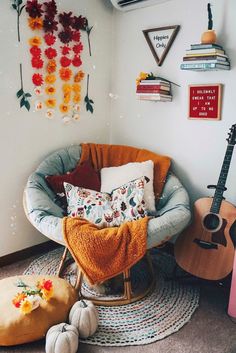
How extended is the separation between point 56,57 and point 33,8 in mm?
368

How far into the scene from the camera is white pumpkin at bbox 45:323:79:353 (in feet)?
5.38

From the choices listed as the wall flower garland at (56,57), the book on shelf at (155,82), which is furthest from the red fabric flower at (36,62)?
the book on shelf at (155,82)

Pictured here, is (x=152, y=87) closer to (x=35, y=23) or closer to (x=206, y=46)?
(x=206, y=46)

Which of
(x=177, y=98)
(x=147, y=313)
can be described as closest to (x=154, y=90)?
(x=177, y=98)

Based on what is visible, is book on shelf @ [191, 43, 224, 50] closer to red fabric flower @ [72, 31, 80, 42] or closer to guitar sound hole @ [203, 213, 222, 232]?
red fabric flower @ [72, 31, 80, 42]

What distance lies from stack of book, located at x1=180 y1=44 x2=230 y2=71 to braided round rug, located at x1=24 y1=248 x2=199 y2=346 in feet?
4.73

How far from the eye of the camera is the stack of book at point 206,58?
218 centimetres

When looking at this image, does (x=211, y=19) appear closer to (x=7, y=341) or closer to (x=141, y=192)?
(x=141, y=192)

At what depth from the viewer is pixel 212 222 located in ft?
7.48

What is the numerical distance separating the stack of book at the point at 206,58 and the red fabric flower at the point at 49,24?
1.00m

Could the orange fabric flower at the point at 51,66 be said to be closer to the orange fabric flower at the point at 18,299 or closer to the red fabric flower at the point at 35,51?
the red fabric flower at the point at 35,51

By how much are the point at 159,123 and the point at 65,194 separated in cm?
94

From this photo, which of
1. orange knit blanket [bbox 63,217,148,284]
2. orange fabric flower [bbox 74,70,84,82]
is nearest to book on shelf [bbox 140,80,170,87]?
orange fabric flower [bbox 74,70,84,82]

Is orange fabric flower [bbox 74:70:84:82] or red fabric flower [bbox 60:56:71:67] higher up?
red fabric flower [bbox 60:56:71:67]
